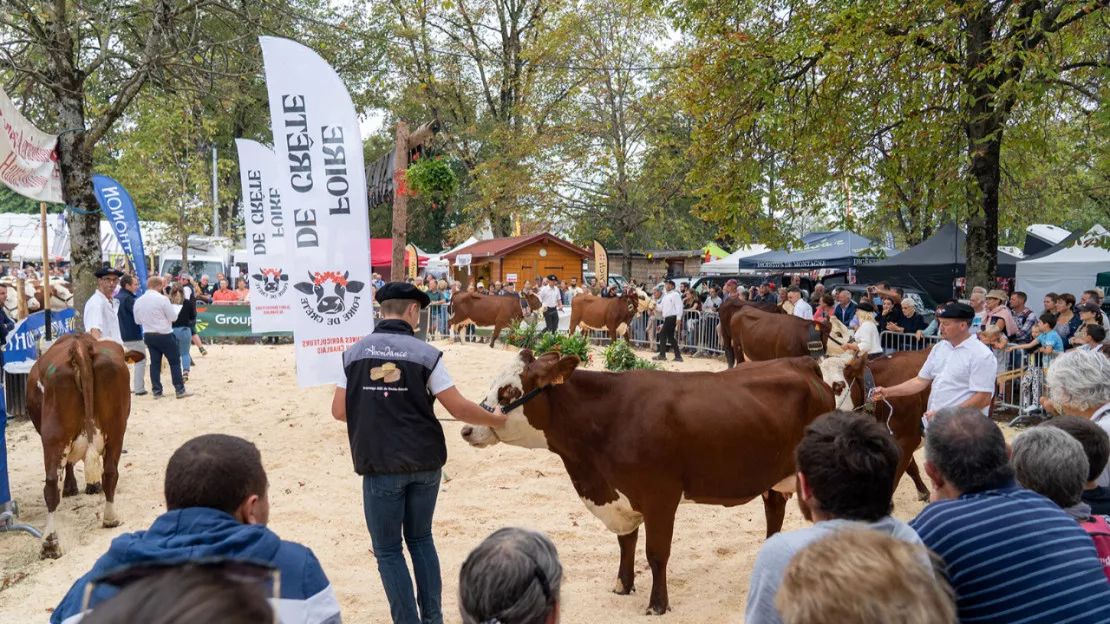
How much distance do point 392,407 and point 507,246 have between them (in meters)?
27.3

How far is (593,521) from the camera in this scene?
6504mm

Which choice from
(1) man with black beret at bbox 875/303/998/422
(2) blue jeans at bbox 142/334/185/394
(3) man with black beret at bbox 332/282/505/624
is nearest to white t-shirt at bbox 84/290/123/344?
(2) blue jeans at bbox 142/334/185/394

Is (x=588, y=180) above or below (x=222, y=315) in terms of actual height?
above

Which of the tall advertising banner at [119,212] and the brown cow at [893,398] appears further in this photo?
the tall advertising banner at [119,212]

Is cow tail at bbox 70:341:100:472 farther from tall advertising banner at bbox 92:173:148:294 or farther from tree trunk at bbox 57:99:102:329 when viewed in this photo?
tall advertising banner at bbox 92:173:148:294

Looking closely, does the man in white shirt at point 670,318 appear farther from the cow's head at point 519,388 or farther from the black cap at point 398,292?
the black cap at point 398,292

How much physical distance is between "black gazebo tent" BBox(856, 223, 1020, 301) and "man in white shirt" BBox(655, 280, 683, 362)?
529 centimetres

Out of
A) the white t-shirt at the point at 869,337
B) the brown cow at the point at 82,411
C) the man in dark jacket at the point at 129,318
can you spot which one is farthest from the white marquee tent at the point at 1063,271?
the man in dark jacket at the point at 129,318

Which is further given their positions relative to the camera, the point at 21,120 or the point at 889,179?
the point at 889,179

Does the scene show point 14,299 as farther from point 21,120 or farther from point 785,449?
point 785,449

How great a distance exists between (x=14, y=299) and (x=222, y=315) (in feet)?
14.2

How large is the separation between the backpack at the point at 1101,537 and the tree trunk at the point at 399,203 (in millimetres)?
6707

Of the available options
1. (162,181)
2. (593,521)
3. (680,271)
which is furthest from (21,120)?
(680,271)

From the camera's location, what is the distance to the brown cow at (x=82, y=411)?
6109 millimetres
